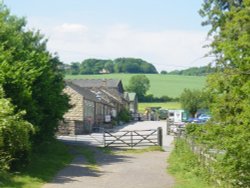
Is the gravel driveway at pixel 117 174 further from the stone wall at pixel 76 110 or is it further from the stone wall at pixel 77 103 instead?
the stone wall at pixel 77 103

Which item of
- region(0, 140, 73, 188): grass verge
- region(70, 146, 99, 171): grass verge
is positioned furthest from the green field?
region(0, 140, 73, 188): grass verge

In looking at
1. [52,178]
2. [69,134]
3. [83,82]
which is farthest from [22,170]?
[83,82]

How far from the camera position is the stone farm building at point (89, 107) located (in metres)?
50.5

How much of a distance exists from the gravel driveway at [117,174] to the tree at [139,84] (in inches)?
3871

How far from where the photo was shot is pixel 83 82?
91.8 meters

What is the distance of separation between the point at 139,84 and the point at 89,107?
222 feet

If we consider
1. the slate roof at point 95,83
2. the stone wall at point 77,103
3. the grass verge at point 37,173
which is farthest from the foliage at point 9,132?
the slate roof at point 95,83

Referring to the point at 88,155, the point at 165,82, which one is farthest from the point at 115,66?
the point at 88,155

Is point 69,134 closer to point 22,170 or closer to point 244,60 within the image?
point 22,170

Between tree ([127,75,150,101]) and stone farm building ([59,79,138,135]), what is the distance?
3180 cm

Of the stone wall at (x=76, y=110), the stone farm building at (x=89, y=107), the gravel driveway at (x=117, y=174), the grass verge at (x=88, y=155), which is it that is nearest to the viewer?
the gravel driveway at (x=117, y=174)

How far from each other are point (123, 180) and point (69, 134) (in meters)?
32.1

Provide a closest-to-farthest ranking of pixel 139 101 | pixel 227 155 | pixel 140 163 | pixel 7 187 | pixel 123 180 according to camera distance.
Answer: pixel 227 155, pixel 7 187, pixel 123 180, pixel 140 163, pixel 139 101

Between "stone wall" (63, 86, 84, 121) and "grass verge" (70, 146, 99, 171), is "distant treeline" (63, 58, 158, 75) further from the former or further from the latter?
"grass verge" (70, 146, 99, 171)
